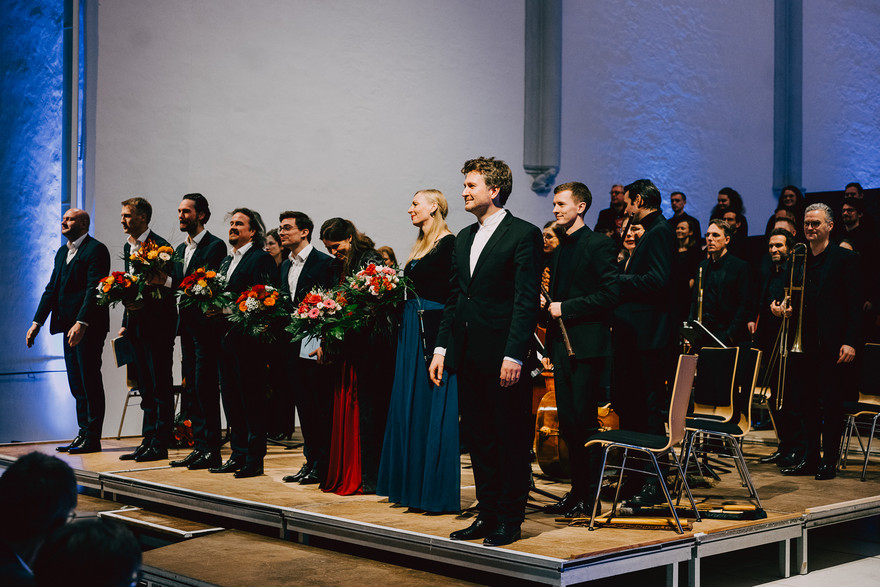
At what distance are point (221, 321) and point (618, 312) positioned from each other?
2.55m

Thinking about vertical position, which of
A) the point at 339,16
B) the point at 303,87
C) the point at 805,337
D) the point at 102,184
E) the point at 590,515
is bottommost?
the point at 590,515

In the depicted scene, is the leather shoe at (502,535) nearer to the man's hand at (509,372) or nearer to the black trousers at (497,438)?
the black trousers at (497,438)

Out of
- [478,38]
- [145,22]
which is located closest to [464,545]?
[145,22]

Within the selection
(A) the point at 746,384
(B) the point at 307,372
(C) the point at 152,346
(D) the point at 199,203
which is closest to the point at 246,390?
(B) the point at 307,372

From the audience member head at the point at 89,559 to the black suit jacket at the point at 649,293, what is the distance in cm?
341

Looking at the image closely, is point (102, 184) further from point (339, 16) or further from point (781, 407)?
point (781, 407)

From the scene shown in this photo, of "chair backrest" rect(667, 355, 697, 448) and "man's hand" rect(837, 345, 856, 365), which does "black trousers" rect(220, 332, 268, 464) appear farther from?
Answer: "man's hand" rect(837, 345, 856, 365)

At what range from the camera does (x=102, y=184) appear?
333 inches

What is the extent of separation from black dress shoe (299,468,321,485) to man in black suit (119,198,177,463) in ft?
4.71

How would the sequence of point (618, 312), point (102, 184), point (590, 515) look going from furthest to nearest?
point (102, 184) < point (618, 312) < point (590, 515)

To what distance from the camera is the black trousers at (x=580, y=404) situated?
15.2ft

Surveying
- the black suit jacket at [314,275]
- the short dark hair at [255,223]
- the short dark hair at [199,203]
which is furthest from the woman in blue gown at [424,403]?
the short dark hair at [199,203]

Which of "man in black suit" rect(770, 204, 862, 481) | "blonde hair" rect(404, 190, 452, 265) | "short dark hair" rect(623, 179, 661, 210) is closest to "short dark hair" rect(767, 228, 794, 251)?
"man in black suit" rect(770, 204, 862, 481)

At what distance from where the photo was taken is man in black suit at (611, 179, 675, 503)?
16.2ft
